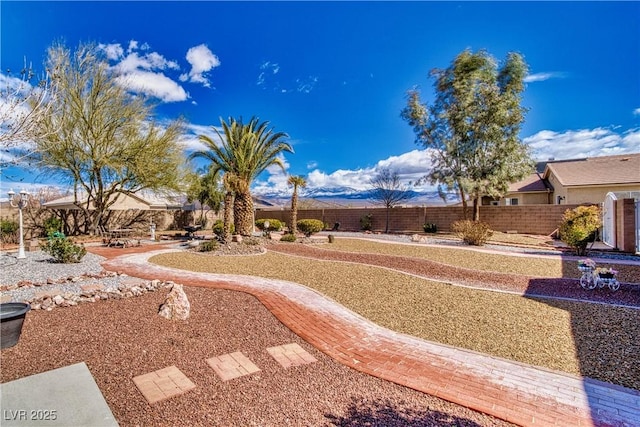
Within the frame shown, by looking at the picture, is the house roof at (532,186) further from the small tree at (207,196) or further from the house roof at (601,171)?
the small tree at (207,196)

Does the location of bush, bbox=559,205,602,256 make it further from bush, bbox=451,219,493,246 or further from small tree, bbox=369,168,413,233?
small tree, bbox=369,168,413,233

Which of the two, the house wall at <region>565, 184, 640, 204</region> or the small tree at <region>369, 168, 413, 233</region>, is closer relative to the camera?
the house wall at <region>565, 184, 640, 204</region>

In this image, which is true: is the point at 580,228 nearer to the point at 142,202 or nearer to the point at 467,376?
the point at 467,376

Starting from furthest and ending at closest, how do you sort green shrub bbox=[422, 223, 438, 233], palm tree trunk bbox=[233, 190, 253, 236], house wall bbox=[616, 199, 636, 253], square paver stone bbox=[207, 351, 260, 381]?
green shrub bbox=[422, 223, 438, 233], palm tree trunk bbox=[233, 190, 253, 236], house wall bbox=[616, 199, 636, 253], square paver stone bbox=[207, 351, 260, 381]

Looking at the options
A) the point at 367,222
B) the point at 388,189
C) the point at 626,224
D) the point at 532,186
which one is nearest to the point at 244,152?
the point at 367,222

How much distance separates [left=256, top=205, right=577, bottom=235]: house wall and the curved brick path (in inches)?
669

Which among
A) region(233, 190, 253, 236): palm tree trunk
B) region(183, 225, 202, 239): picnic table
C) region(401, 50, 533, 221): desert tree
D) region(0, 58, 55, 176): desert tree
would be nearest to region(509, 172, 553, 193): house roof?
region(401, 50, 533, 221): desert tree

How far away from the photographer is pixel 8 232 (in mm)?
15070

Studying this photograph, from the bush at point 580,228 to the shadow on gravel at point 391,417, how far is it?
11.6 metres

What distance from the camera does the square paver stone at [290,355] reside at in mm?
3518

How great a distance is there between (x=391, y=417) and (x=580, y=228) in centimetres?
1215

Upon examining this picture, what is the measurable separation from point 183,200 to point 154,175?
36.6ft

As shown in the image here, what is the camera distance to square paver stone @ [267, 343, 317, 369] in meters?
3.52

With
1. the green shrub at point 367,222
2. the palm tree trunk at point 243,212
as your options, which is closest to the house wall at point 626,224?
the green shrub at point 367,222
